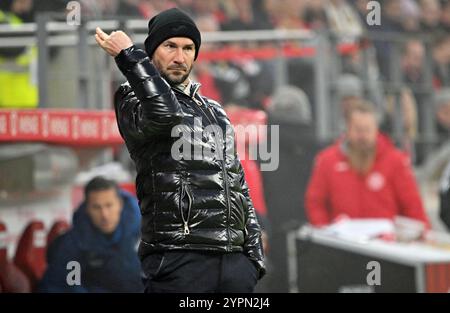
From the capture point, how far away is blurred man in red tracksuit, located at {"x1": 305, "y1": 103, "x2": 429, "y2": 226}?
8305 mm

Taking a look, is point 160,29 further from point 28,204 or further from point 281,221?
point 281,221

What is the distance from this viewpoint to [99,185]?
21.0ft

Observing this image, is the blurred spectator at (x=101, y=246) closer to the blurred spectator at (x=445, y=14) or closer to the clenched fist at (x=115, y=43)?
the clenched fist at (x=115, y=43)

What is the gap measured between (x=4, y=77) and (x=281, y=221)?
8.61ft

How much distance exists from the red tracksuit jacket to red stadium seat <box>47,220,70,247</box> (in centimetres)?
245

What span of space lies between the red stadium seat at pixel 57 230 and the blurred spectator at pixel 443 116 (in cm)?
477

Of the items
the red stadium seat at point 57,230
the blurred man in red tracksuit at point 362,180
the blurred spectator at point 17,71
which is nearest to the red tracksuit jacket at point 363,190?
the blurred man in red tracksuit at point 362,180

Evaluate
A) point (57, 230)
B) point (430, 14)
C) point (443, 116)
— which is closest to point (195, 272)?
point (57, 230)

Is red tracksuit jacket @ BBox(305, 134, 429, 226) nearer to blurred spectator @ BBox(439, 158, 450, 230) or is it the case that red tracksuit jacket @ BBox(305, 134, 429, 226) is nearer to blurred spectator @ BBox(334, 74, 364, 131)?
blurred spectator @ BBox(334, 74, 364, 131)

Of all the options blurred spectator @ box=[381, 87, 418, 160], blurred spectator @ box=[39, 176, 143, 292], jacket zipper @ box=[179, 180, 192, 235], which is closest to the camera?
jacket zipper @ box=[179, 180, 192, 235]

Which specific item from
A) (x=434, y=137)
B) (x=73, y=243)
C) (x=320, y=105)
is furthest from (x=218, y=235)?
(x=434, y=137)

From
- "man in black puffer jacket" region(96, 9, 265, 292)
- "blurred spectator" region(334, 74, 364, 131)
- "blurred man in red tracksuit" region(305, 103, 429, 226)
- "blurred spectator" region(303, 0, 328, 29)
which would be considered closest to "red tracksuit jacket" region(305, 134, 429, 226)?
"blurred man in red tracksuit" region(305, 103, 429, 226)

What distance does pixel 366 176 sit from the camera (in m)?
8.39
